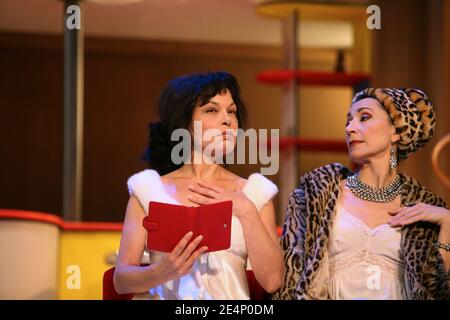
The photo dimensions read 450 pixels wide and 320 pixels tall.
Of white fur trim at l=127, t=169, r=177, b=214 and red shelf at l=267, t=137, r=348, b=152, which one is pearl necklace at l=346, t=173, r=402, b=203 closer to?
white fur trim at l=127, t=169, r=177, b=214

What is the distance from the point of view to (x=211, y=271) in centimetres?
264

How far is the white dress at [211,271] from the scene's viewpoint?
8.60 ft

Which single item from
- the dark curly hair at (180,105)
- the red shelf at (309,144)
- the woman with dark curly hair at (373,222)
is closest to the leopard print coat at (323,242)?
the woman with dark curly hair at (373,222)

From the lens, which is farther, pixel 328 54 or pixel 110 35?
pixel 328 54

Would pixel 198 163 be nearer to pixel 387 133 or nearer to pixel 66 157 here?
pixel 387 133

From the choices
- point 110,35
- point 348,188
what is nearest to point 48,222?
point 348,188

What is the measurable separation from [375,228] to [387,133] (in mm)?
283

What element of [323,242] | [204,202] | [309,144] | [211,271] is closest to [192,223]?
[204,202]

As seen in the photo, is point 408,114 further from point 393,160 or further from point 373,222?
point 373,222

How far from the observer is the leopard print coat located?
261 cm

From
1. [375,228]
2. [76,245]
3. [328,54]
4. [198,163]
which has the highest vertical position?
[328,54]

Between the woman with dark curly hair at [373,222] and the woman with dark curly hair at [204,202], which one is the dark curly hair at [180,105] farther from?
the woman with dark curly hair at [373,222]

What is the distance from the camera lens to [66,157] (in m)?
5.41

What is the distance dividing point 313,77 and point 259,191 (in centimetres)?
392
